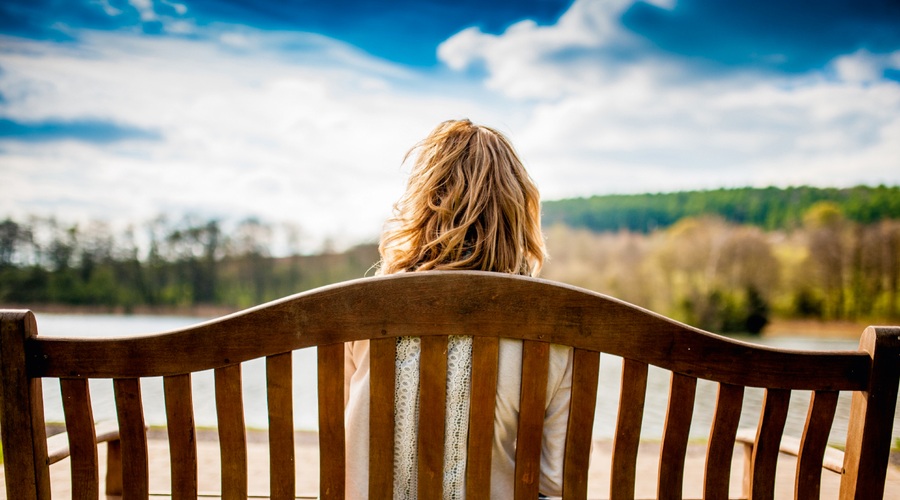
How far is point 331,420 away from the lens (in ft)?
3.16

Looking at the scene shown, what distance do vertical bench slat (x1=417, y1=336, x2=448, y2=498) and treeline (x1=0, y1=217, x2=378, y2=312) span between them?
441 inches

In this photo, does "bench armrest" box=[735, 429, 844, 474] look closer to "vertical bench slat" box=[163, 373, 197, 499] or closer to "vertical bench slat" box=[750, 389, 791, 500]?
"vertical bench slat" box=[750, 389, 791, 500]

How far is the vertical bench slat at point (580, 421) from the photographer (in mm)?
947

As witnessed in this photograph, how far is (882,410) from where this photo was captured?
101cm

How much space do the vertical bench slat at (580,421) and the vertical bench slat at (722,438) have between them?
0.86 ft

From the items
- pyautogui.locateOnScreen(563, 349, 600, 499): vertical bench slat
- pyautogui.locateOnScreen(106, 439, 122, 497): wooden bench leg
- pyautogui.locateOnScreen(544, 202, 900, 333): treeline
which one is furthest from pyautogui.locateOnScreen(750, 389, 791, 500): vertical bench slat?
pyautogui.locateOnScreen(544, 202, 900, 333): treeline

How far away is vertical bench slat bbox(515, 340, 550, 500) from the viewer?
0.94m

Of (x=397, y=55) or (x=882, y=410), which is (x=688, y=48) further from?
(x=882, y=410)

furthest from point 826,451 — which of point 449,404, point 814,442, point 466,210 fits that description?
point 466,210

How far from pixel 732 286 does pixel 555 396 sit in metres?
18.6

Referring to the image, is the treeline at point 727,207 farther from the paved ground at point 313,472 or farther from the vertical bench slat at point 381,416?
the vertical bench slat at point 381,416

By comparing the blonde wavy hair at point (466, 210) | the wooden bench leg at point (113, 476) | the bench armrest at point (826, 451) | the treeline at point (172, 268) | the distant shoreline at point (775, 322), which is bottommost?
the distant shoreline at point (775, 322)

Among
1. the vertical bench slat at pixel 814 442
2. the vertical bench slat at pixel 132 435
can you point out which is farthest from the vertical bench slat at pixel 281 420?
the vertical bench slat at pixel 814 442

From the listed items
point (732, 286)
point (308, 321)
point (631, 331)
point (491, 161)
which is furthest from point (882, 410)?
point (732, 286)
